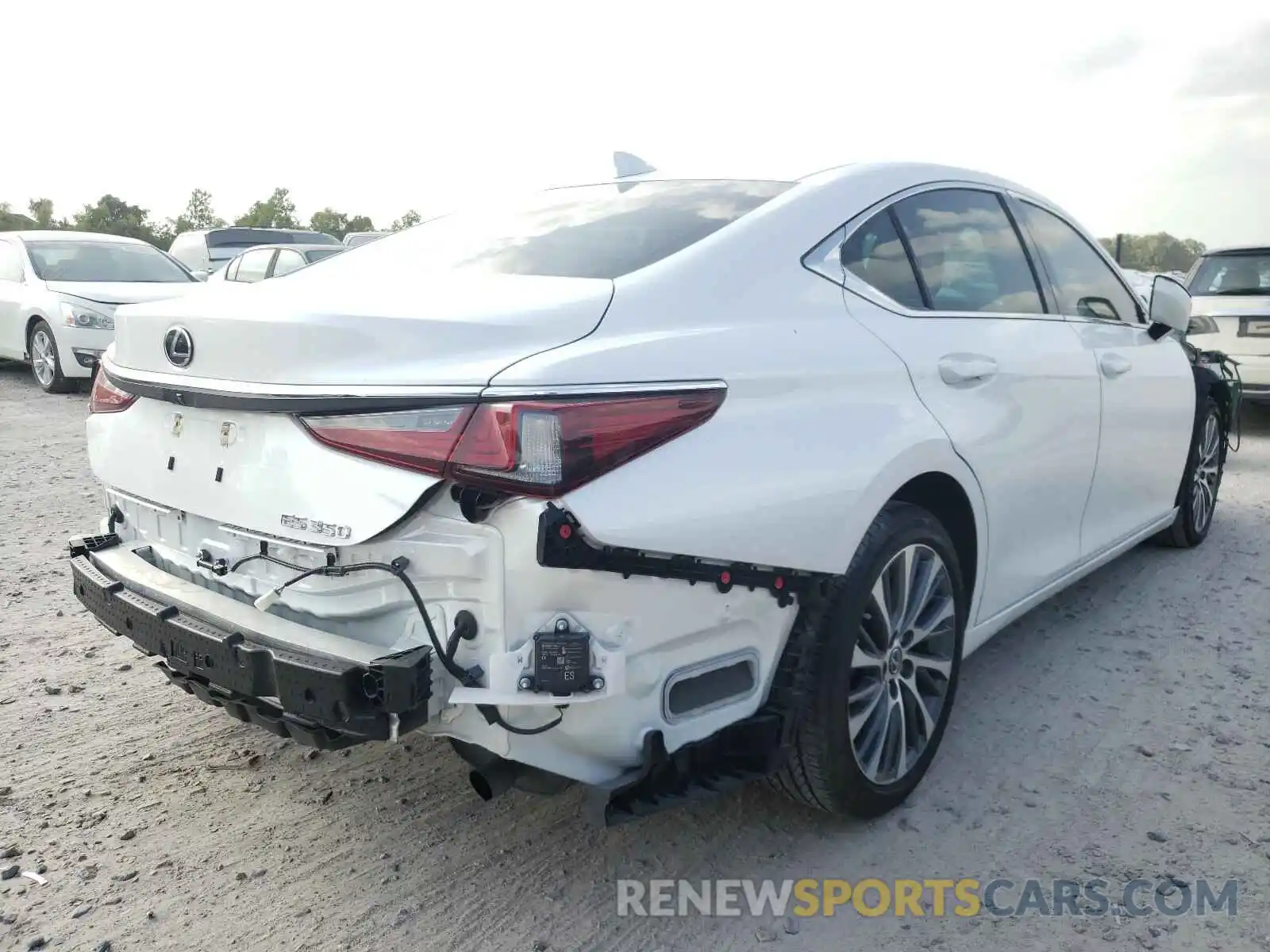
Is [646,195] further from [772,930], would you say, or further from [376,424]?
[772,930]

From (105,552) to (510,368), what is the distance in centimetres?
145

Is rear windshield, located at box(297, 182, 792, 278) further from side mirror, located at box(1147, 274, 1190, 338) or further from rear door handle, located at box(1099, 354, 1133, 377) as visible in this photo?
side mirror, located at box(1147, 274, 1190, 338)

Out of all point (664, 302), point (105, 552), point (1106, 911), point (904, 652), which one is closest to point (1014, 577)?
point (904, 652)

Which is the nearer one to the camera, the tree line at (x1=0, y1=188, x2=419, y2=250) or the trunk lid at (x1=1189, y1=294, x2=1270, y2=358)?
the trunk lid at (x1=1189, y1=294, x2=1270, y2=358)

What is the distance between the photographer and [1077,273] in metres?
4.04

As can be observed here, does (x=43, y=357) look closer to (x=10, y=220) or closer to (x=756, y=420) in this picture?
(x=756, y=420)

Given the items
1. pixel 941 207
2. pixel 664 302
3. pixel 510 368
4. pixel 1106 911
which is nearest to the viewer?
pixel 510 368

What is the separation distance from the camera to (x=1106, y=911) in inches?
99.3

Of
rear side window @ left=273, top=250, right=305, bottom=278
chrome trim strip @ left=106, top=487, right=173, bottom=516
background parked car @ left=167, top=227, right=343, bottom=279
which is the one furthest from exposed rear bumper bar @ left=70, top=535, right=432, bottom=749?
background parked car @ left=167, top=227, right=343, bottom=279

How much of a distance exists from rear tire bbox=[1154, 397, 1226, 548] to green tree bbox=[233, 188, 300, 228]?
51899 mm

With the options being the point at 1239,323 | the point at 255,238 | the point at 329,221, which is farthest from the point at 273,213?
the point at 1239,323

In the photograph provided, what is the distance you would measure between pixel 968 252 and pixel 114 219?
5238 centimetres

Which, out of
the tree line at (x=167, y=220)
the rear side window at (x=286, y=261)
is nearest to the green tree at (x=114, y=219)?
the tree line at (x=167, y=220)

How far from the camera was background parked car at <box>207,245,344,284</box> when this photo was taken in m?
13.3
